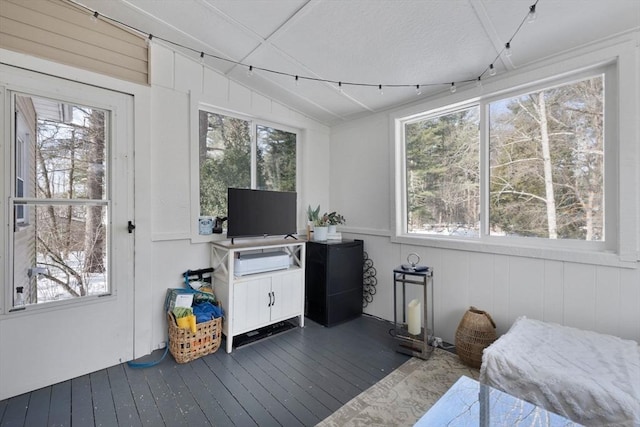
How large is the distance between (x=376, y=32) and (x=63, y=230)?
9.14 feet

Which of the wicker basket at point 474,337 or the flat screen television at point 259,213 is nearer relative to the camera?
the wicker basket at point 474,337

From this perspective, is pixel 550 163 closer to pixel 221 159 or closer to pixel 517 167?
pixel 517 167

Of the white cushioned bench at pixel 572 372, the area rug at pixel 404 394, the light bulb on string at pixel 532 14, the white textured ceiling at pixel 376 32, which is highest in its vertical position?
the white textured ceiling at pixel 376 32

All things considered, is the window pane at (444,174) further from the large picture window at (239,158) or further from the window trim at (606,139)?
the large picture window at (239,158)

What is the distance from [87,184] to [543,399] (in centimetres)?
331

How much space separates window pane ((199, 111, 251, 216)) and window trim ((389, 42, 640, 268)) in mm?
2152

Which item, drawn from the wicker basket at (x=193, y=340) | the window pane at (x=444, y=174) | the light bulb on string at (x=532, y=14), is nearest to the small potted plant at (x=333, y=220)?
the window pane at (x=444, y=174)

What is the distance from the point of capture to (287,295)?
9.61 feet

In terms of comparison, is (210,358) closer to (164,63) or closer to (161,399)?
(161,399)

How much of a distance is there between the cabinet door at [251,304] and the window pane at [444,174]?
172cm

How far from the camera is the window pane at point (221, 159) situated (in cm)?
288

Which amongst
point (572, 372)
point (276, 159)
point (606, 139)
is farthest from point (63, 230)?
point (606, 139)

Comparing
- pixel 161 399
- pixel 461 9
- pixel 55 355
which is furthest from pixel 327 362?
pixel 461 9

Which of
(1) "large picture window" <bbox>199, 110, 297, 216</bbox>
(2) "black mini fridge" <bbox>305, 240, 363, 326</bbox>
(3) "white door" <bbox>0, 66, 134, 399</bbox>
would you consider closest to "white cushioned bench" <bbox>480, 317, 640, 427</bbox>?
(2) "black mini fridge" <bbox>305, 240, 363, 326</bbox>
